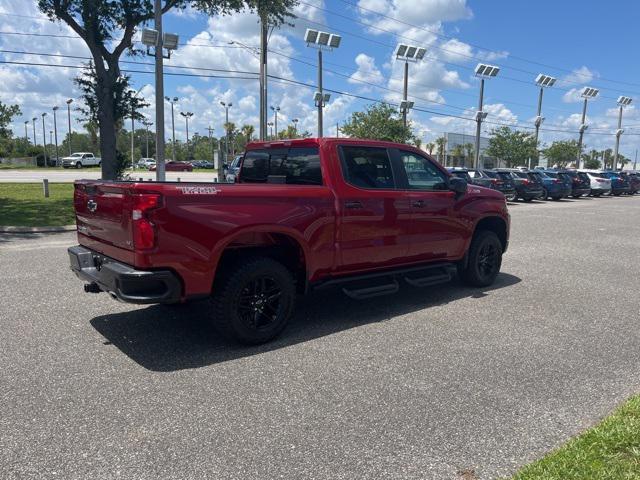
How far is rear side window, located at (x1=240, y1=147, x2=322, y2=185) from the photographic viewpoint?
5352 millimetres

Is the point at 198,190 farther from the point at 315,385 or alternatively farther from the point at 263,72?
the point at 263,72

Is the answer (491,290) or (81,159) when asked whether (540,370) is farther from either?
(81,159)

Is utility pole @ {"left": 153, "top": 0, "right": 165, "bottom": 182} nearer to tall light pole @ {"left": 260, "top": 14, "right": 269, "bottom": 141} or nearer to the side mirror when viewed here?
tall light pole @ {"left": 260, "top": 14, "right": 269, "bottom": 141}

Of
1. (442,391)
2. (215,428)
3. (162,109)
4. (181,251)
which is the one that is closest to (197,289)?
(181,251)

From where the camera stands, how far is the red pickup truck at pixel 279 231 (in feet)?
13.4

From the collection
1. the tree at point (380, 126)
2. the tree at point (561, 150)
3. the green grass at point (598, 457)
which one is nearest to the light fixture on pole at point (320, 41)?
the tree at point (380, 126)

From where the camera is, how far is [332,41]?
1266 inches

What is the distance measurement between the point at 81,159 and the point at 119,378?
63689mm

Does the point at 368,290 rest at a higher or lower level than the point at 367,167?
lower

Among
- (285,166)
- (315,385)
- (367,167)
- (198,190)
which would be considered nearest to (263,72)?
(285,166)

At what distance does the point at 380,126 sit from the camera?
3638cm

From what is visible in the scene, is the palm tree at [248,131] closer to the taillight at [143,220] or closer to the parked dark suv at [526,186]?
the parked dark suv at [526,186]

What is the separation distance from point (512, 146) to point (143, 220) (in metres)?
51.6

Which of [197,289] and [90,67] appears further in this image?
[90,67]
